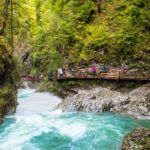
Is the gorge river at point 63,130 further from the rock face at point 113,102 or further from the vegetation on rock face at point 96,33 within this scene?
the vegetation on rock face at point 96,33

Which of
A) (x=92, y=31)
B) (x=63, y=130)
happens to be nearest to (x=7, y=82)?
(x=63, y=130)

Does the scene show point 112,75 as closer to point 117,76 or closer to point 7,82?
point 117,76

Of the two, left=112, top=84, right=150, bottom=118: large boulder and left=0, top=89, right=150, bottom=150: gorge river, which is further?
left=112, top=84, right=150, bottom=118: large boulder

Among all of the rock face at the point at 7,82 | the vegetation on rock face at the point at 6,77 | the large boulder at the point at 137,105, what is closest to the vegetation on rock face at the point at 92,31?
the large boulder at the point at 137,105

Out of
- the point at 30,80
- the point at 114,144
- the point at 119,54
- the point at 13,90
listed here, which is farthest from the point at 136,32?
the point at 30,80

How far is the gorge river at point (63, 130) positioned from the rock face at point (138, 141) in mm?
1879

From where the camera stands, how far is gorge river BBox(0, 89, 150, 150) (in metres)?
17.0

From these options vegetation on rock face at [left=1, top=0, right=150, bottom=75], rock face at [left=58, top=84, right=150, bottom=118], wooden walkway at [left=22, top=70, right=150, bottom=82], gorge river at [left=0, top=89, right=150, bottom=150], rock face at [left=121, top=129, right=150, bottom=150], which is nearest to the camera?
rock face at [left=121, top=129, right=150, bottom=150]

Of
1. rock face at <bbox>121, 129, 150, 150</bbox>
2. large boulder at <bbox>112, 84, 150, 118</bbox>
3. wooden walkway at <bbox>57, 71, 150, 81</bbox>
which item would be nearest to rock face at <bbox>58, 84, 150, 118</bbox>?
large boulder at <bbox>112, 84, 150, 118</bbox>

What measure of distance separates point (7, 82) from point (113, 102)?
7.97 m

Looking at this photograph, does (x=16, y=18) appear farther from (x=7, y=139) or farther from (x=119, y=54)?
(x=7, y=139)

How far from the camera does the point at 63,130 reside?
19.7m

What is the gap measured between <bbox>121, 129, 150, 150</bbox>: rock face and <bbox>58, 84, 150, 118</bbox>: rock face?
9.03 m

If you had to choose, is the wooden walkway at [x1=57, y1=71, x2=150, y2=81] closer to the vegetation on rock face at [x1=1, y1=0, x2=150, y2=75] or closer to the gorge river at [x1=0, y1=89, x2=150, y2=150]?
the vegetation on rock face at [x1=1, y1=0, x2=150, y2=75]
